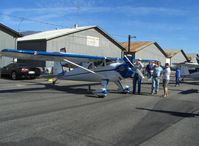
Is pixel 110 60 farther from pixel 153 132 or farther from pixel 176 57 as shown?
pixel 176 57

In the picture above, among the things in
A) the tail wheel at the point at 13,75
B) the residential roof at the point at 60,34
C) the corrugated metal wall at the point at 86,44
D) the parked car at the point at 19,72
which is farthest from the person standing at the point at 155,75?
the residential roof at the point at 60,34

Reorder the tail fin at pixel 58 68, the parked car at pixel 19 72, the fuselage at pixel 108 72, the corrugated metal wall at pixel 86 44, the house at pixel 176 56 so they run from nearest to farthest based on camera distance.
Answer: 1. the fuselage at pixel 108 72
2. the tail fin at pixel 58 68
3. the parked car at pixel 19 72
4. the corrugated metal wall at pixel 86 44
5. the house at pixel 176 56

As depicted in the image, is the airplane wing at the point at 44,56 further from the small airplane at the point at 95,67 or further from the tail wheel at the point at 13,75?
the tail wheel at the point at 13,75

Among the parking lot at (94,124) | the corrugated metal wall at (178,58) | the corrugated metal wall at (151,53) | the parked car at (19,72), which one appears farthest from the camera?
the corrugated metal wall at (178,58)

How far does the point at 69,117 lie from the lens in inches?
365

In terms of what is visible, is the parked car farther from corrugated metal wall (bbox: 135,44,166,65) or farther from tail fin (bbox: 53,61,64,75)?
corrugated metal wall (bbox: 135,44,166,65)

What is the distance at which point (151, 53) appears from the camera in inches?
2336

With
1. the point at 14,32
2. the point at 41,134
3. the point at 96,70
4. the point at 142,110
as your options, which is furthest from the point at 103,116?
the point at 14,32

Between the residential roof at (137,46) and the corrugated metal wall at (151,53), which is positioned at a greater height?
the residential roof at (137,46)

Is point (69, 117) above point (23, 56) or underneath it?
underneath

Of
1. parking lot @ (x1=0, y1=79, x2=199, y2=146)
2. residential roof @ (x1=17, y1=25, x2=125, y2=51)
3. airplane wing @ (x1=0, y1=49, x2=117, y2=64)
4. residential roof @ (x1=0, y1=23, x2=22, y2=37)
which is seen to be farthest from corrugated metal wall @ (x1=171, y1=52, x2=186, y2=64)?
parking lot @ (x1=0, y1=79, x2=199, y2=146)

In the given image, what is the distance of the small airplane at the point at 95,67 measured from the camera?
52.5ft

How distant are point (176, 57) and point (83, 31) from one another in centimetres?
3819

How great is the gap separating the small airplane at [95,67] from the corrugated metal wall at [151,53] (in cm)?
3733
